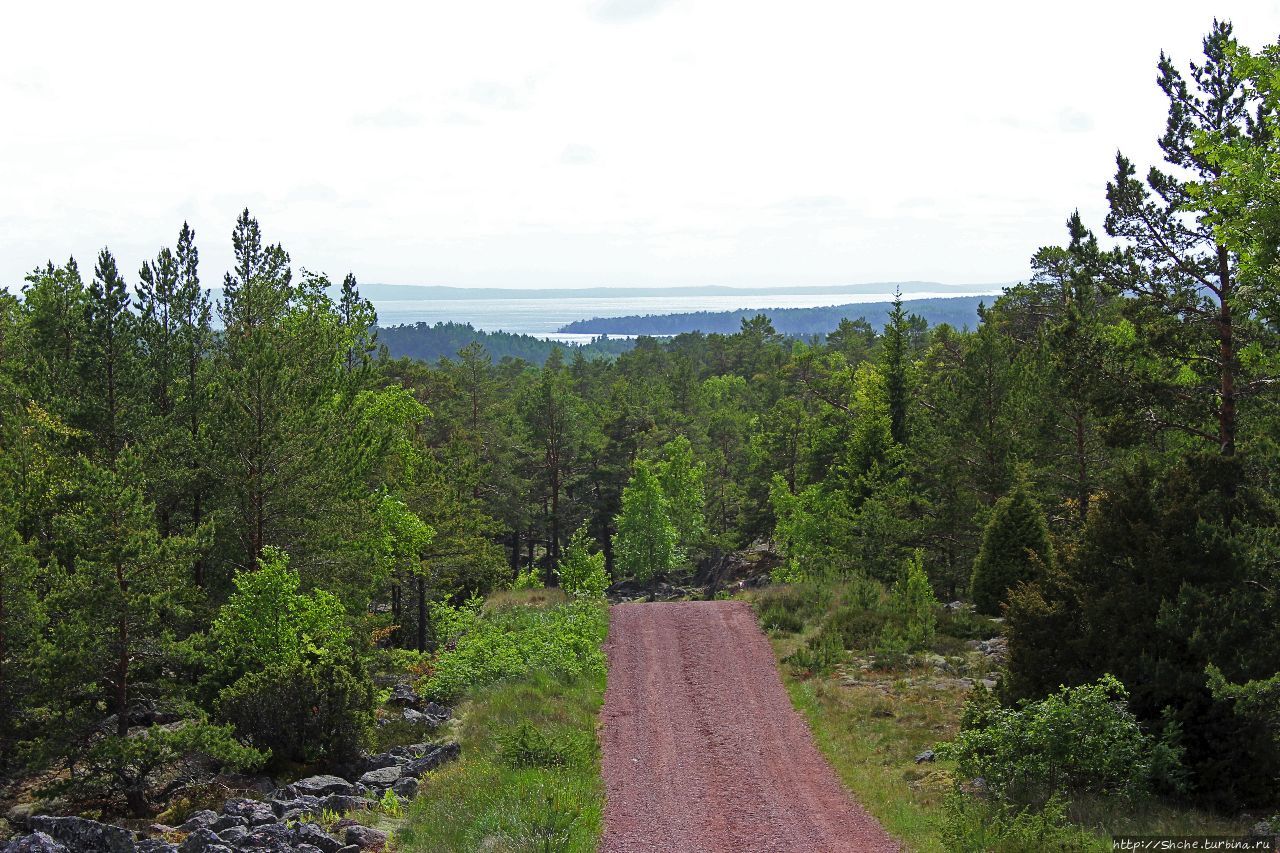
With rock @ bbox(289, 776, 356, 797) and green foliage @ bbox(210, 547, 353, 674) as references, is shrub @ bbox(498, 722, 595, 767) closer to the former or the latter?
rock @ bbox(289, 776, 356, 797)

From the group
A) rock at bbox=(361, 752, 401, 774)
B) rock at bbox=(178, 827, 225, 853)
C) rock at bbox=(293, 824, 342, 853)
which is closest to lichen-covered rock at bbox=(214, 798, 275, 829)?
rock at bbox=(178, 827, 225, 853)

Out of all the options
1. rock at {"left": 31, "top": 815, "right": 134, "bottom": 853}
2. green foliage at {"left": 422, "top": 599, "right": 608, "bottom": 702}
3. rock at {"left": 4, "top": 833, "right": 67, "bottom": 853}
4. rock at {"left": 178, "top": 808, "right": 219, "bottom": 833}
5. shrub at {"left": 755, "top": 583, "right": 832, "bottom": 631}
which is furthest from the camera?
shrub at {"left": 755, "top": 583, "right": 832, "bottom": 631}

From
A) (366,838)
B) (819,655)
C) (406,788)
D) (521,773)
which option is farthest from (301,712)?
(819,655)

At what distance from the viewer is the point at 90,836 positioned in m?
14.9

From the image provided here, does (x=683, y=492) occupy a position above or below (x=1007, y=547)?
below

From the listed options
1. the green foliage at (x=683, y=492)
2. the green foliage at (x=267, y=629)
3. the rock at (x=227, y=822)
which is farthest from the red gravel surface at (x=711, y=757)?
the green foliage at (x=683, y=492)

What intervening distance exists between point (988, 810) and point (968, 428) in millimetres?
23031

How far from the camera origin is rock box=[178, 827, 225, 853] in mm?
13750

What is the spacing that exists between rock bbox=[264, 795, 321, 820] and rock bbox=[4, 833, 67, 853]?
3.11m

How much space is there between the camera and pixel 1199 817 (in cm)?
1253

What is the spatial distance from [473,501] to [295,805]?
33138 mm

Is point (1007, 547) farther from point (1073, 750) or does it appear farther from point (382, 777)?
point (382, 777)

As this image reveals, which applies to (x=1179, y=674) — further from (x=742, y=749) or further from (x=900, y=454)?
(x=900, y=454)

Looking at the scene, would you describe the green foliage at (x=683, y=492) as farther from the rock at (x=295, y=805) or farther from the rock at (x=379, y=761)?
the rock at (x=295, y=805)
